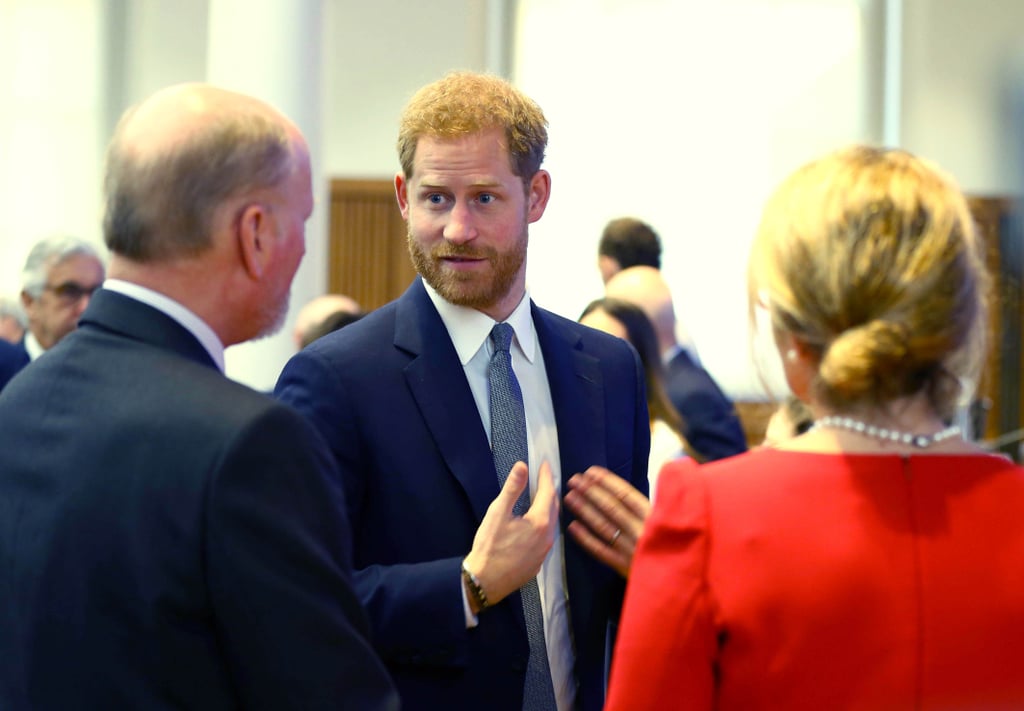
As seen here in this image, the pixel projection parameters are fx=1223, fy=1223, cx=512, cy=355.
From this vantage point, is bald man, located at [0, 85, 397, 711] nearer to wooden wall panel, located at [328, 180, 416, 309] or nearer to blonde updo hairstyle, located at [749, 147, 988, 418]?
blonde updo hairstyle, located at [749, 147, 988, 418]

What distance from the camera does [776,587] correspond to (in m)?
1.36

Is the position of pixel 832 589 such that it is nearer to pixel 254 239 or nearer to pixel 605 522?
pixel 605 522

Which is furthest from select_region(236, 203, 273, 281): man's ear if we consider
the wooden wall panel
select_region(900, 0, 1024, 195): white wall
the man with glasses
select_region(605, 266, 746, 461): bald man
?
select_region(900, 0, 1024, 195): white wall

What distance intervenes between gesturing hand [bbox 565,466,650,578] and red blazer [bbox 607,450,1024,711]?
573mm

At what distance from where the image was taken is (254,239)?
149 centimetres

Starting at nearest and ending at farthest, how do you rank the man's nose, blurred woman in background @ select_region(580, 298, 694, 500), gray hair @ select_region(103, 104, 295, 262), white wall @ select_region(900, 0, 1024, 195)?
gray hair @ select_region(103, 104, 295, 262) < the man's nose < blurred woman in background @ select_region(580, 298, 694, 500) < white wall @ select_region(900, 0, 1024, 195)

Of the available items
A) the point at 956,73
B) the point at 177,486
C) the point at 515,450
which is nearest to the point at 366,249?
the point at 956,73

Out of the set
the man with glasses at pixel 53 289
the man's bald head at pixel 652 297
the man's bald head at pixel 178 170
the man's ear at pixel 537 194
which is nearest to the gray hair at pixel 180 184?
the man's bald head at pixel 178 170

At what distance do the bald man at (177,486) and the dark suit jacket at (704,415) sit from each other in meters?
2.71

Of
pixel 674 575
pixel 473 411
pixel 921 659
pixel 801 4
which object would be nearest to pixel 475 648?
pixel 473 411

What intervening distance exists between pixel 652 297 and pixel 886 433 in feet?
9.31

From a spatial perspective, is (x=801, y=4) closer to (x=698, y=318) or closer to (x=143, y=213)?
(x=698, y=318)

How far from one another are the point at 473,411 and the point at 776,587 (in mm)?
887

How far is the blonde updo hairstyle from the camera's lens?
134 centimetres
